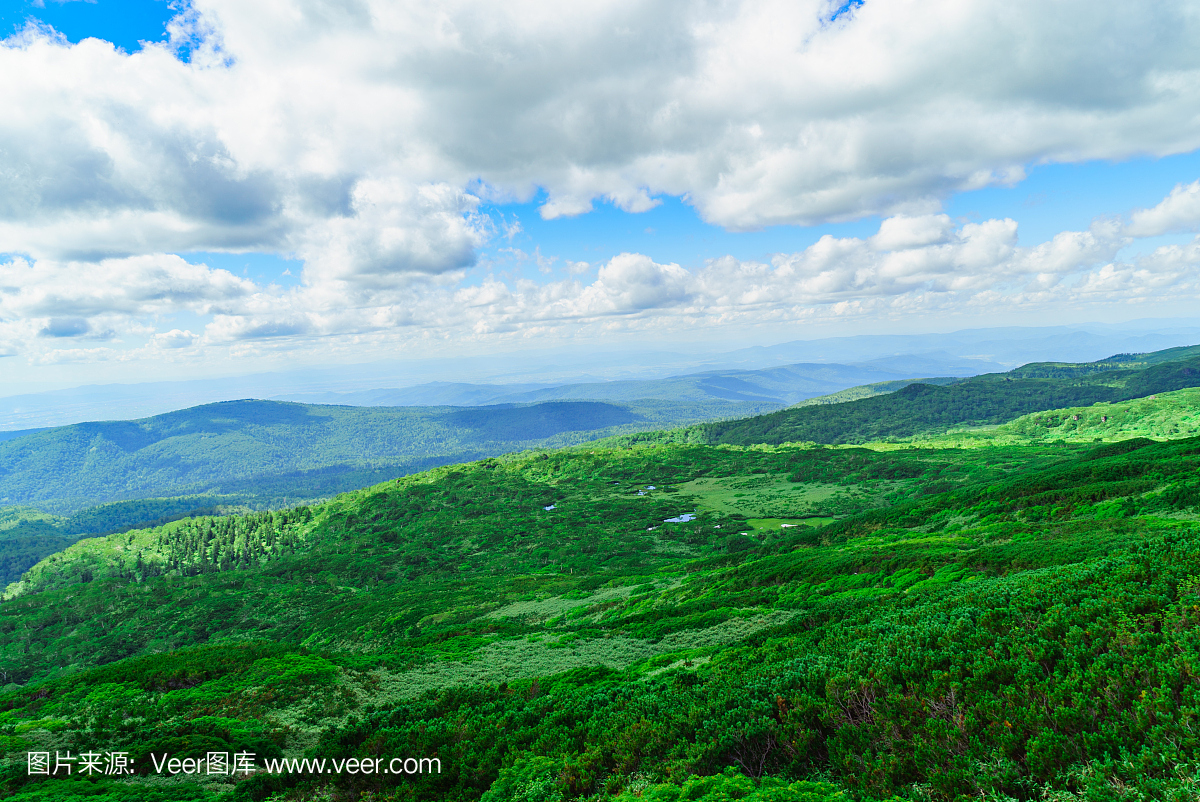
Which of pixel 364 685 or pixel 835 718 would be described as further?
pixel 364 685

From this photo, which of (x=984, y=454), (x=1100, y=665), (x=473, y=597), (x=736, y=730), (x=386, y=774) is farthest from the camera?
(x=984, y=454)

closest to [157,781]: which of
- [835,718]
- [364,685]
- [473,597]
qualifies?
[364,685]

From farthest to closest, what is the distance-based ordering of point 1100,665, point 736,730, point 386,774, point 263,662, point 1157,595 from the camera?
point 263,662
point 386,774
point 736,730
point 1157,595
point 1100,665

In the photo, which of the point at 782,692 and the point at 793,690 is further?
the point at 782,692

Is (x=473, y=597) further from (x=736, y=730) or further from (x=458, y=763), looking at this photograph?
(x=736, y=730)

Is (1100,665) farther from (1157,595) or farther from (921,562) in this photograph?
(921,562)

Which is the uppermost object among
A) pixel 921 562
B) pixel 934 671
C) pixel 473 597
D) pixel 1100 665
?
pixel 1100 665

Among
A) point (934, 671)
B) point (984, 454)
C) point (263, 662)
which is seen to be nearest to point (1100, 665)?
point (934, 671)

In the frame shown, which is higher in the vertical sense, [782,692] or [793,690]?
[793,690]

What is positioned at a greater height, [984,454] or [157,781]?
[157,781]
